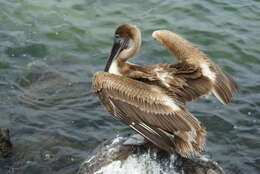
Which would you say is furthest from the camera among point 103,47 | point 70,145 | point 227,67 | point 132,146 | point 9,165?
point 103,47

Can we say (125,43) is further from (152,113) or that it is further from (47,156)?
(47,156)

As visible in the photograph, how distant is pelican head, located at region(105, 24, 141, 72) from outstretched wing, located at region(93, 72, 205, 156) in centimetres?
74

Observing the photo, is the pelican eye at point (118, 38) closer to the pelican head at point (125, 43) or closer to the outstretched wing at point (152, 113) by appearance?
the pelican head at point (125, 43)

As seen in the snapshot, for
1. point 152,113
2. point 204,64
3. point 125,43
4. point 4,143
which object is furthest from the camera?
point 125,43

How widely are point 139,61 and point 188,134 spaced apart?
3670 mm

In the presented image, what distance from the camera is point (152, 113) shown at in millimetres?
5184

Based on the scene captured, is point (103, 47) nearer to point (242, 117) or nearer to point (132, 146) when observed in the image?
point (242, 117)

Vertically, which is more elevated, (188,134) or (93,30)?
(188,134)

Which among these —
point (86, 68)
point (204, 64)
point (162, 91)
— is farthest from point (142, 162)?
point (86, 68)

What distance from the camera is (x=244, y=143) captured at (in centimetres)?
681

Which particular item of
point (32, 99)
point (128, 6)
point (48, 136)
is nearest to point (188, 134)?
point (48, 136)

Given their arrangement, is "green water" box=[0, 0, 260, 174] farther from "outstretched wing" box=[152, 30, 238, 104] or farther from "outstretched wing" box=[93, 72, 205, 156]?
"outstretched wing" box=[93, 72, 205, 156]

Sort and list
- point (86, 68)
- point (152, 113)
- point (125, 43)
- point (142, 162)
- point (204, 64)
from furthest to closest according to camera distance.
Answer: point (86, 68) → point (125, 43) → point (204, 64) → point (142, 162) → point (152, 113)

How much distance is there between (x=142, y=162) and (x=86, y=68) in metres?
3.47
